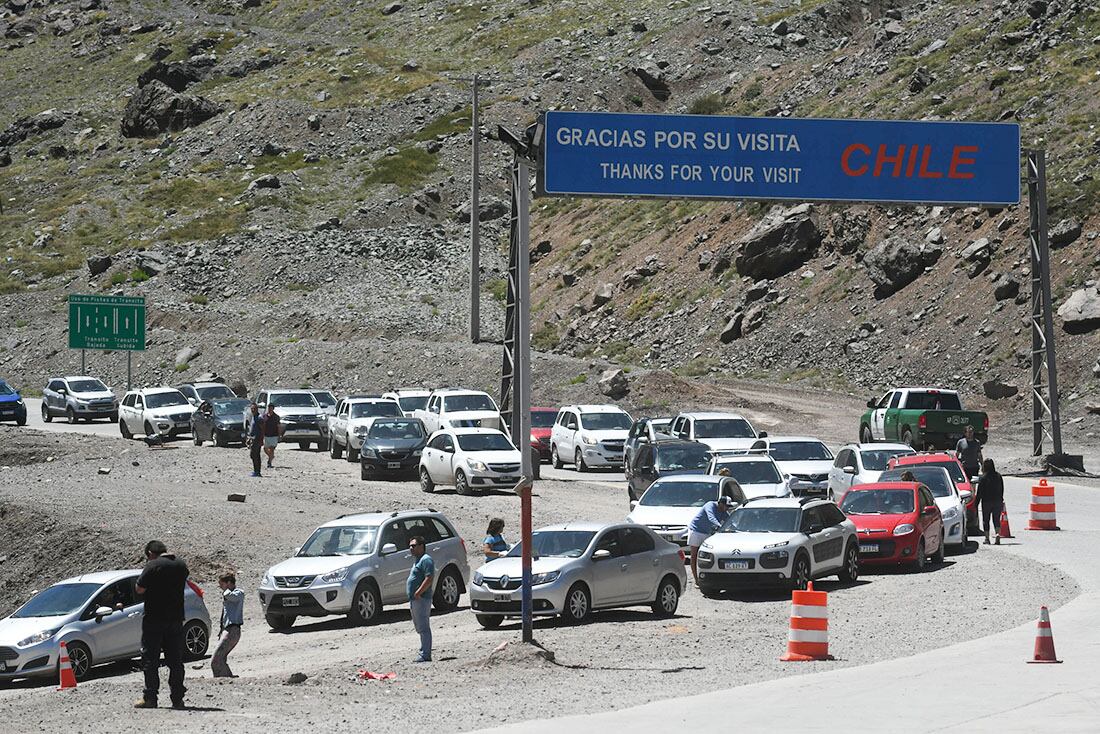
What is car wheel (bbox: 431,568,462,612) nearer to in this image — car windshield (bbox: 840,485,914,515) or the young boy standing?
the young boy standing

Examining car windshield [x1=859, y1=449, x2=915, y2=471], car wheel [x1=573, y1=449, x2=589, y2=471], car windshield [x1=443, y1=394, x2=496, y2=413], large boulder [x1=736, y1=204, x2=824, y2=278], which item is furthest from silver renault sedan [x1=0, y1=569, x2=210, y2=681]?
large boulder [x1=736, y1=204, x2=824, y2=278]

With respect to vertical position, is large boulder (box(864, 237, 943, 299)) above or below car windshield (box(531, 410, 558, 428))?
above

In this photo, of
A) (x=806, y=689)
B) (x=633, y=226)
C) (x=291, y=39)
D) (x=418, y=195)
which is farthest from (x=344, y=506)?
(x=291, y=39)

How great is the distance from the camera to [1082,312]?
51.4m

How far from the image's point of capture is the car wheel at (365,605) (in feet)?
72.1

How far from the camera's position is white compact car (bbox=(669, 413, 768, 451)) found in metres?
36.5

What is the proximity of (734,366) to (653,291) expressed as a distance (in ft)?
27.7

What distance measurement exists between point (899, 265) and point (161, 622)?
4713 cm

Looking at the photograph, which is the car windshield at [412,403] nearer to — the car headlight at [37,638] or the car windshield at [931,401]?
the car windshield at [931,401]

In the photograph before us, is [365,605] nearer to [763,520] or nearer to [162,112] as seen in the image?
[763,520]

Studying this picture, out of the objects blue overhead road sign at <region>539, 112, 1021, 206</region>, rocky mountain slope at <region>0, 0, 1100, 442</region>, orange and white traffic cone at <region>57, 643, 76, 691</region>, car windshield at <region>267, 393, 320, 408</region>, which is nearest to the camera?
orange and white traffic cone at <region>57, 643, 76, 691</region>

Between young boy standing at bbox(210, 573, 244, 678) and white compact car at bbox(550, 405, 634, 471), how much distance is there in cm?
2252

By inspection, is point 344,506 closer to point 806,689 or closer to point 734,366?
point 806,689

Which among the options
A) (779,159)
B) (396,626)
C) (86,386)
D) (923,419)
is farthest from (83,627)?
(86,386)
